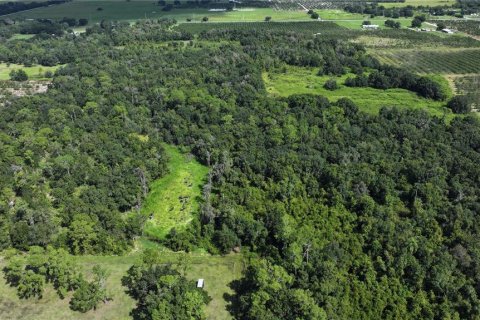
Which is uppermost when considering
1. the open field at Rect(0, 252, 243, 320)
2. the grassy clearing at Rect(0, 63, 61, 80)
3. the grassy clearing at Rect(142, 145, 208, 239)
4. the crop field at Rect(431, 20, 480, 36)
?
the crop field at Rect(431, 20, 480, 36)

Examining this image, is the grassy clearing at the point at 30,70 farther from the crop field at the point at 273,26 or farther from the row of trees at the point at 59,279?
the row of trees at the point at 59,279

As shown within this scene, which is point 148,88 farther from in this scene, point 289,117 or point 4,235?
point 4,235

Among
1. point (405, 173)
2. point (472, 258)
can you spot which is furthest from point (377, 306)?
point (405, 173)

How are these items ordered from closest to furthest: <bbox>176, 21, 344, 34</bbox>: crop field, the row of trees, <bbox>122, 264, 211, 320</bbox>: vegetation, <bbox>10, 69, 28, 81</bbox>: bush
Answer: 1. <bbox>122, 264, 211, 320</bbox>: vegetation
2. the row of trees
3. <bbox>10, 69, 28, 81</bbox>: bush
4. <bbox>176, 21, 344, 34</bbox>: crop field

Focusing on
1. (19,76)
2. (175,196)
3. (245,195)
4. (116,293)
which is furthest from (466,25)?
(116,293)

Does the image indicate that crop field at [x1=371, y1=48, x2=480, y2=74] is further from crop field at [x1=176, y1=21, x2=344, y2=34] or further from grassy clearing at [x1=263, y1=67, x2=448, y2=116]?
crop field at [x1=176, y1=21, x2=344, y2=34]

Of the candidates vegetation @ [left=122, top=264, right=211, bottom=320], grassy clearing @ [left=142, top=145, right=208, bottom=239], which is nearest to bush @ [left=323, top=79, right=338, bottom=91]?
grassy clearing @ [left=142, top=145, right=208, bottom=239]
